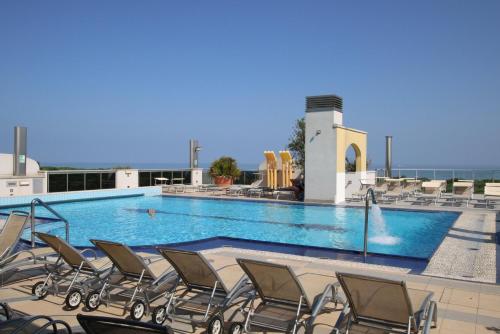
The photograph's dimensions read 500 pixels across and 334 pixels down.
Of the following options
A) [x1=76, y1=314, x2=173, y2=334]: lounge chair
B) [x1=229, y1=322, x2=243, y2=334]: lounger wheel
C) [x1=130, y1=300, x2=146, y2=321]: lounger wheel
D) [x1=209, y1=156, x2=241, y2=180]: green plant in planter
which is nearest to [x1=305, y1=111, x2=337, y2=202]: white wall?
[x1=209, y1=156, x2=241, y2=180]: green plant in planter

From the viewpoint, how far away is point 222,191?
20.9 metres

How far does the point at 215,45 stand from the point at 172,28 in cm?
363

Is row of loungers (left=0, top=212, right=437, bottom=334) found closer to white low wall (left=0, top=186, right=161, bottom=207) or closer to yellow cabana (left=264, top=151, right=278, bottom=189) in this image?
white low wall (left=0, top=186, right=161, bottom=207)

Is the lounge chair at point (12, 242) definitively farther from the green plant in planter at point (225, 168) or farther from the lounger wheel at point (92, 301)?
the green plant in planter at point (225, 168)

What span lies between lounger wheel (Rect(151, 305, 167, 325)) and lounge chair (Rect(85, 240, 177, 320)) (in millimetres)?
237

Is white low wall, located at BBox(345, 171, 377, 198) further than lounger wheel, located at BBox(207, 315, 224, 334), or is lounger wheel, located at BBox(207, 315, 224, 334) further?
white low wall, located at BBox(345, 171, 377, 198)

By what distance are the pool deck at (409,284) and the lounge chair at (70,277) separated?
0.10m

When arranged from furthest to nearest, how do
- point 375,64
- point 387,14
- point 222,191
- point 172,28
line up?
point 375,64 → point 172,28 → point 222,191 → point 387,14

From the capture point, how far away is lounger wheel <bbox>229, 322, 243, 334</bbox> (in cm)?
376

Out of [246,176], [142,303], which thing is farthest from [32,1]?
[142,303]

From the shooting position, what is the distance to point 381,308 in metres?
3.43

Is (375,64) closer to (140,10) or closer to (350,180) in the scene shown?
(350,180)

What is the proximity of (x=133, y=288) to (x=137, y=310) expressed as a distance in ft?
1.61

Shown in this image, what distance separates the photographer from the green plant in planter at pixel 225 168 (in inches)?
894
